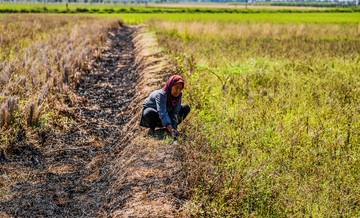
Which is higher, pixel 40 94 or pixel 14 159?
pixel 40 94

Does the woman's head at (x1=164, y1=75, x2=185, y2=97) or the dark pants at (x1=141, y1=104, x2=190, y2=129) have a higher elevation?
the woman's head at (x1=164, y1=75, x2=185, y2=97)

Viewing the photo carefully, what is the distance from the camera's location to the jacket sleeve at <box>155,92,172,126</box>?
5.70 metres

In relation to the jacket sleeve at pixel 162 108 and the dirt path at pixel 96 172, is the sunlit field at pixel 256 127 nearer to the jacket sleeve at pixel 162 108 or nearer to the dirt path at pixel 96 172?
the dirt path at pixel 96 172

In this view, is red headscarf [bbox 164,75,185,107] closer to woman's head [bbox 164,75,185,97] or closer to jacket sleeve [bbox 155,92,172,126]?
woman's head [bbox 164,75,185,97]

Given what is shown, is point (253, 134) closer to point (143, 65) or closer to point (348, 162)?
point (348, 162)

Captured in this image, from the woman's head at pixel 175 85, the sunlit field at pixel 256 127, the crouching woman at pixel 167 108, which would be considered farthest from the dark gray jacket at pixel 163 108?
A: the sunlit field at pixel 256 127

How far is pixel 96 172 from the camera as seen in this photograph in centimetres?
581

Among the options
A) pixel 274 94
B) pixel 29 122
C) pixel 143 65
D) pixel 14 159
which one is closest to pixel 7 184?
pixel 14 159

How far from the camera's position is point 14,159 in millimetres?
6023

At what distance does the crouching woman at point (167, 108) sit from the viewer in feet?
18.8

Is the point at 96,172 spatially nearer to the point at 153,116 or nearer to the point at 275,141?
the point at 153,116

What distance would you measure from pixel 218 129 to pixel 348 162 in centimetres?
173

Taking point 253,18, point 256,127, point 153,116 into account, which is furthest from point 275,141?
point 253,18

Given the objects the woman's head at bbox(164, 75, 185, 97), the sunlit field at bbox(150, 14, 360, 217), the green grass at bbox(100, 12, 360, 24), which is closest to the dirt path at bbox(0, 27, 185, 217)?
the sunlit field at bbox(150, 14, 360, 217)
